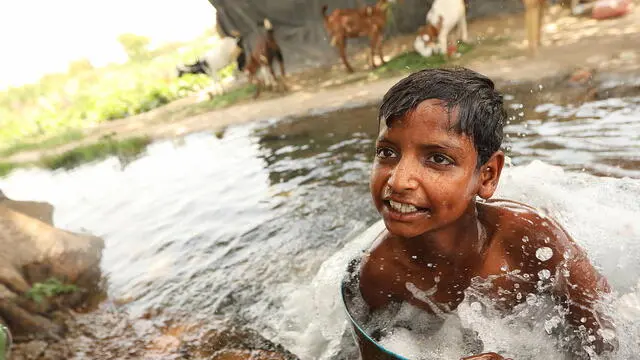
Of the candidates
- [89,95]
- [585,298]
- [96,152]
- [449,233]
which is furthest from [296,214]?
[89,95]

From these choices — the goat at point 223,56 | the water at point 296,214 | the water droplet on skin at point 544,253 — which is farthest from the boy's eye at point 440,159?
the goat at point 223,56

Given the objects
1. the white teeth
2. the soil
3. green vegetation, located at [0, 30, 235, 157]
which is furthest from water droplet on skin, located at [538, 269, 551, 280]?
green vegetation, located at [0, 30, 235, 157]

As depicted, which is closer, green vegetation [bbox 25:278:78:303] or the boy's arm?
the boy's arm

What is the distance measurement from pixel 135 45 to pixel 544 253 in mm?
24565

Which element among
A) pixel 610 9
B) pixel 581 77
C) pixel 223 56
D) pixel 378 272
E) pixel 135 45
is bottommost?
pixel 581 77

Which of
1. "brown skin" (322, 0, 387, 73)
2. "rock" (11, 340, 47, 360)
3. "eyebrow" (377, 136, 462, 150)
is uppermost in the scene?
"eyebrow" (377, 136, 462, 150)

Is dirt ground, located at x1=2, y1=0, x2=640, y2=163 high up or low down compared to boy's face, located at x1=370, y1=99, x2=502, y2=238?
down

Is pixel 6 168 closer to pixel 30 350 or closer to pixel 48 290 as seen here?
pixel 48 290

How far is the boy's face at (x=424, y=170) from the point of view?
4.72ft

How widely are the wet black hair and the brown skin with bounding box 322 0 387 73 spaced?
870cm

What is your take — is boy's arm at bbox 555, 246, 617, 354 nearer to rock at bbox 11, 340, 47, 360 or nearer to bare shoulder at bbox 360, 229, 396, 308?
bare shoulder at bbox 360, 229, 396, 308

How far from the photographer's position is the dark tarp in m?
12.5

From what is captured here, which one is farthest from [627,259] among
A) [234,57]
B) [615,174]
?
[234,57]

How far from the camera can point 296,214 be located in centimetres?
386
